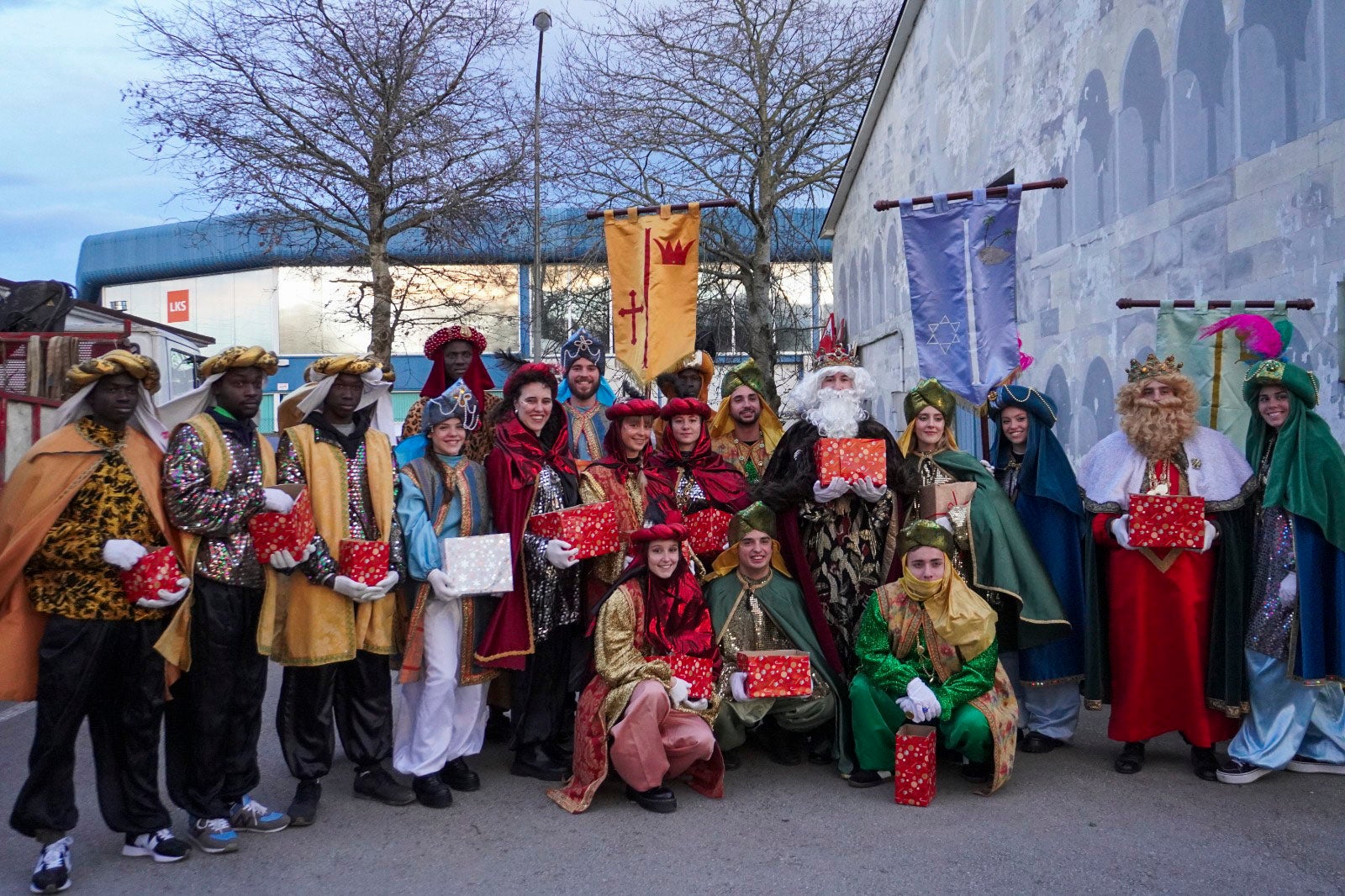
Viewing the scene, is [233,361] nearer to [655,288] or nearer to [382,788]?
[382,788]

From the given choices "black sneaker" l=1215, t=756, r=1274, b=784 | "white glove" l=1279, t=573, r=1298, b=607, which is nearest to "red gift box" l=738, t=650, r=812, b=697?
"black sneaker" l=1215, t=756, r=1274, b=784

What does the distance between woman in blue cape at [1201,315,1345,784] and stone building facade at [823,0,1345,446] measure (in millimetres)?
999

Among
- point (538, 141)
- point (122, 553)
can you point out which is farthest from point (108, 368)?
point (538, 141)

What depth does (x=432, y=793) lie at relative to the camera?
516 centimetres

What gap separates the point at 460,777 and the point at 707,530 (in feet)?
5.95

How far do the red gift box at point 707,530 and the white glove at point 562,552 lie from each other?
0.79 meters

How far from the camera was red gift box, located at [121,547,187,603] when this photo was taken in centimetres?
419

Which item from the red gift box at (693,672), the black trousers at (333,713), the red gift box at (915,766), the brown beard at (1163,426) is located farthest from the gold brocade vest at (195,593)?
the brown beard at (1163,426)

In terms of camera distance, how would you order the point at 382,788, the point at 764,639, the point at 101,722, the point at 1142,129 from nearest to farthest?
the point at 101,722
the point at 382,788
the point at 764,639
the point at 1142,129

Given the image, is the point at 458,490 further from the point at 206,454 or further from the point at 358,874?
the point at 358,874

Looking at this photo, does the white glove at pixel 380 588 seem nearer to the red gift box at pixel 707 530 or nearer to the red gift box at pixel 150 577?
the red gift box at pixel 150 577

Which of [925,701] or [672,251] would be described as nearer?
[925,701]

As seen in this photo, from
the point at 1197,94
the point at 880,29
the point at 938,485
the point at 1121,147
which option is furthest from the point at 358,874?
the point at 880,29

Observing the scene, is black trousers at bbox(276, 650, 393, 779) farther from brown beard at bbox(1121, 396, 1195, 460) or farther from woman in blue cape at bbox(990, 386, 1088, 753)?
brown beard at bbox(1121, 396, 1195, 460)
